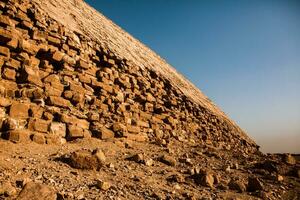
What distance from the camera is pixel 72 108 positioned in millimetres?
7145

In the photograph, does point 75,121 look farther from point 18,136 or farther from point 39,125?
point 18,136

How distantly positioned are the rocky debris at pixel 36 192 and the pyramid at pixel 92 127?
2 cm

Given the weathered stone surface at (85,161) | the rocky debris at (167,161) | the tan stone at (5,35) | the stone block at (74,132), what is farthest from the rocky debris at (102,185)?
the tan stone at (5,35)

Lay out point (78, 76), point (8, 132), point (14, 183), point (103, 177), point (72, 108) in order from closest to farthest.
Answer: point (14, 183) → point (103, 177) → point (8, 132) → point (72, 108) → point (78, 76)

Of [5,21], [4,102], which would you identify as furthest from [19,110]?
[5,21]

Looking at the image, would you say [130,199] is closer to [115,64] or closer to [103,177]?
[103,177]

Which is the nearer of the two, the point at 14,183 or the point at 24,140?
the point at 14,183

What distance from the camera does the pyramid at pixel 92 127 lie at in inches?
172

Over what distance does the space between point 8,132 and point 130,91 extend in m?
4.80

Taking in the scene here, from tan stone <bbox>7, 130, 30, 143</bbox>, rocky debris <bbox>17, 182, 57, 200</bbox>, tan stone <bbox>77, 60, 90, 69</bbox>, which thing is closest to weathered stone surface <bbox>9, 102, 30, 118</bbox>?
tan stone <bbox>7, 130, 30, 143</bbox>

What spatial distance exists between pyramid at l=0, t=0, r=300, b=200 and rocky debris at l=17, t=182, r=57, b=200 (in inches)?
0.7

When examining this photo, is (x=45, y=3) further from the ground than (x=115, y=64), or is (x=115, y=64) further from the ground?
(x=45, y=3)

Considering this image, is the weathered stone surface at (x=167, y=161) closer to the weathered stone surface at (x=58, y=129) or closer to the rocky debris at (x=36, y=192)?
the weathered stone surface at (x=58, y=129)

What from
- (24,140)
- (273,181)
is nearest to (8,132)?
(24,140)
